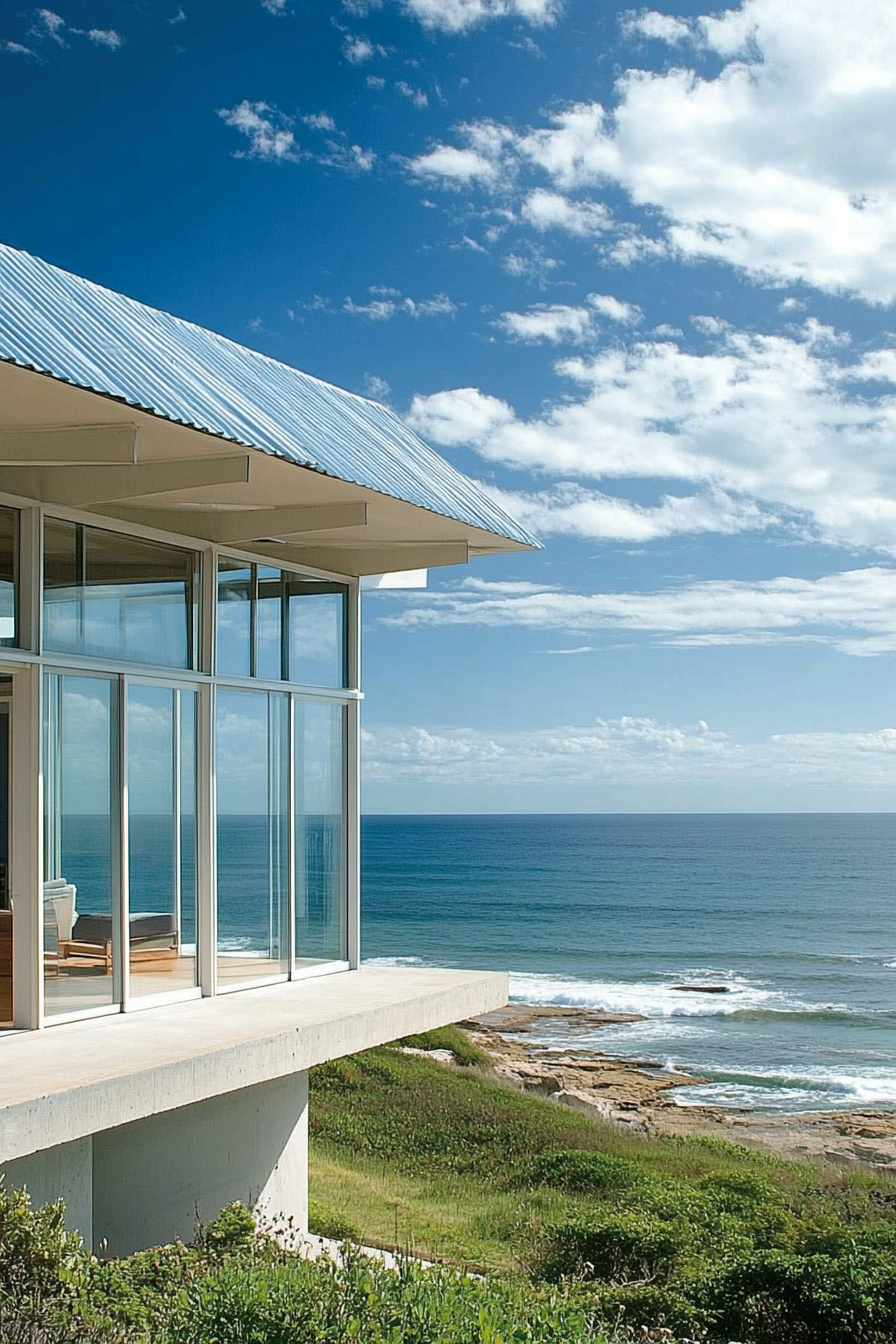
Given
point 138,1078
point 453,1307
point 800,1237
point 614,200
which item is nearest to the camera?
point 453,1307

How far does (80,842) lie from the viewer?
8.79 metres

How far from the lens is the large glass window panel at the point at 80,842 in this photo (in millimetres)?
8453

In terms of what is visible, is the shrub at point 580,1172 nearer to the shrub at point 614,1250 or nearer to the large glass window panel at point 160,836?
the shrub at point 614,1250

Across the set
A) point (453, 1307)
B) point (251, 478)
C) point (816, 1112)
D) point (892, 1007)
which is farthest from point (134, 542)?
point (892, 1007)

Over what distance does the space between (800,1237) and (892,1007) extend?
3031 centimetres

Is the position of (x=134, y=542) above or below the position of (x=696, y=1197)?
above

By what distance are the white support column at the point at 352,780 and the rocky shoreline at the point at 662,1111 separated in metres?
13.7

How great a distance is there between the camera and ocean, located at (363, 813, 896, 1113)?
110 feet

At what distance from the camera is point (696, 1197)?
13.4 metres

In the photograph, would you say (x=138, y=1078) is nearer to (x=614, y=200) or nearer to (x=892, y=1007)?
(x=892, y=1007)

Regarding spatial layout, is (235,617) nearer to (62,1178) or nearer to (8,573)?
(8,573)

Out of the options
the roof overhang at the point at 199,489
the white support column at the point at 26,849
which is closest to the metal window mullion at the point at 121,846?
the white support column at the point at 26,849

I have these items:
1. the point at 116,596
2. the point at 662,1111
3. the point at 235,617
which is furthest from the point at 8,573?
the point at 662,1111

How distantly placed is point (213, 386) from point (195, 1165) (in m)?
5.08
